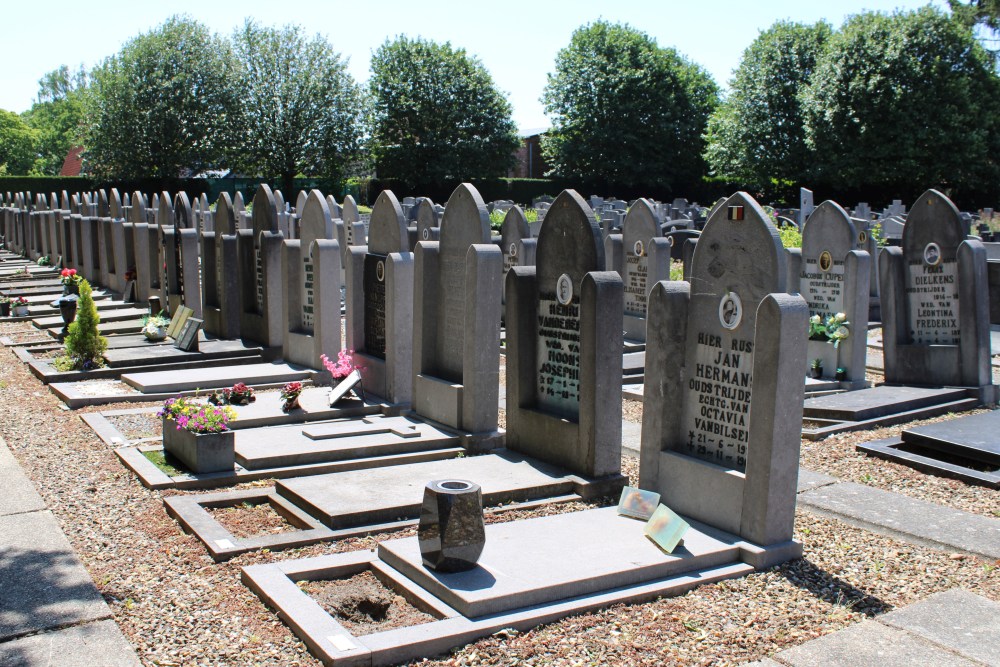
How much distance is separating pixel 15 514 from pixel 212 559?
69.7 inches

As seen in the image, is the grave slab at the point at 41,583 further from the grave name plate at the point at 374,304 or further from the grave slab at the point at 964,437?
the grave slab at the point at 964,437

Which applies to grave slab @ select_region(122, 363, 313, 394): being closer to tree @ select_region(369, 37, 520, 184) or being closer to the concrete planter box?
the concrete planter box

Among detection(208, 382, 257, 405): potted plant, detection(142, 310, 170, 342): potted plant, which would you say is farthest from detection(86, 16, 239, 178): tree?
detection(208, 382, 257, 405): potted plant

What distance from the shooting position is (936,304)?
35.6 feet

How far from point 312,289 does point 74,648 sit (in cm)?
776

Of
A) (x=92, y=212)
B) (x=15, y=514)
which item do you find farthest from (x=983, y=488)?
(x=92, y=212)

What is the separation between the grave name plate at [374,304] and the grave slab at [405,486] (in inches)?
113

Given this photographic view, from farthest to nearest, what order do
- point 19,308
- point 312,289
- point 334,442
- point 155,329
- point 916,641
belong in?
1. point 19,308
2. point 155,329
3. point 312,289
4. point 334,442
5. point 916,641

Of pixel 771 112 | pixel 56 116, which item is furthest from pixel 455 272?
pixel 56 116

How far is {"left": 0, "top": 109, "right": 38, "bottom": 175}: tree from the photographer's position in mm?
87438

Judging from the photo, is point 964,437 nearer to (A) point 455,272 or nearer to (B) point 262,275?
(A) point 455,272

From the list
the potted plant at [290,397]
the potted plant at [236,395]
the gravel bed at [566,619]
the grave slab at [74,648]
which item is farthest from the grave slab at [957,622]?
the potted plant at [236,395]

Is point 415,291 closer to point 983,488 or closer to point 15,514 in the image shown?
point 15,514

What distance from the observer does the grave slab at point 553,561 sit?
525 centimetres
